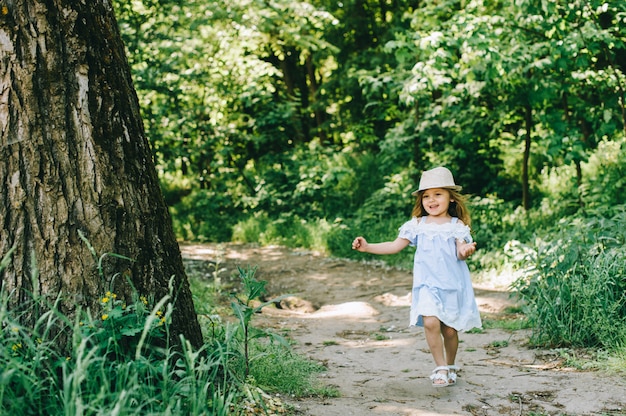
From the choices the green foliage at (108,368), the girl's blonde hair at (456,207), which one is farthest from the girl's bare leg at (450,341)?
the green foliage at (108,368)

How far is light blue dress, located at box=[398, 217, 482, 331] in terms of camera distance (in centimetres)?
416

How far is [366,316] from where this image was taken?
6934 mm

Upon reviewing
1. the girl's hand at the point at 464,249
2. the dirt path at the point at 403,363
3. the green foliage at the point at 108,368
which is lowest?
the dirt path at the point at 403,363

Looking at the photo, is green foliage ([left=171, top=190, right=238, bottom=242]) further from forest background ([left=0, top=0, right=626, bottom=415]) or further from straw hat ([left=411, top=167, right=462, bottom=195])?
straw hat ([left=411, top=167, right=462, bottom=195])

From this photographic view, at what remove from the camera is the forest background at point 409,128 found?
285 inches

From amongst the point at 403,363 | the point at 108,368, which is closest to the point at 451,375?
the point at 403,363

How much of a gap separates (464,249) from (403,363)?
118 centimetres

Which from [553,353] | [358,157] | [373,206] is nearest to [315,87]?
[358,157]

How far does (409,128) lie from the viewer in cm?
1199

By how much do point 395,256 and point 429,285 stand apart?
585cm

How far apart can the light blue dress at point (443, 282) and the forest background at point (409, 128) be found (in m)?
1.00

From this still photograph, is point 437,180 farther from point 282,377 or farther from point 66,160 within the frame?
point 66,160

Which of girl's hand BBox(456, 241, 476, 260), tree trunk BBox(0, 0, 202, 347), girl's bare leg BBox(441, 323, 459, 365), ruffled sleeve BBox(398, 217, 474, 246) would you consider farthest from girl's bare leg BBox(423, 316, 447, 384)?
tree trunk BBox(0, 0, 202, 347)

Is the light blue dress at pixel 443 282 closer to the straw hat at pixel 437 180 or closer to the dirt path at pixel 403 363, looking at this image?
the straw hat at pixel 437 180
